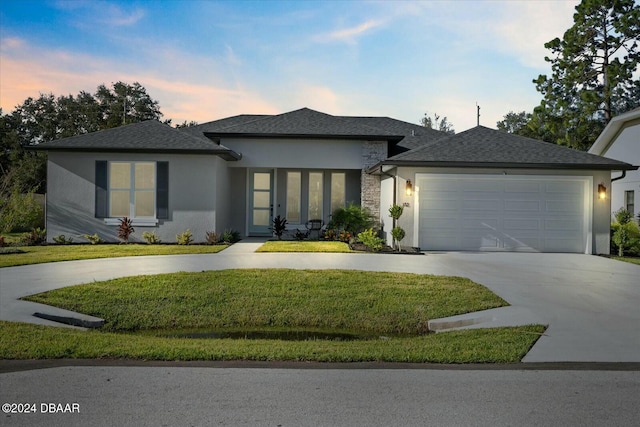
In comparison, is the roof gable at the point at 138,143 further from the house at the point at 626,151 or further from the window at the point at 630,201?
the window at the point at 630,201

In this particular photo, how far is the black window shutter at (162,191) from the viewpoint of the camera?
18.1 metres

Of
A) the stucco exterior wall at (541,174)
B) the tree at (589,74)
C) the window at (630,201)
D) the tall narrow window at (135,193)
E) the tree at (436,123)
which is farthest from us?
the tree at (436,123)

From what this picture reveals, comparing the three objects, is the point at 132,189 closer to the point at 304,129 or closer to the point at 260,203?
the point at 260,203

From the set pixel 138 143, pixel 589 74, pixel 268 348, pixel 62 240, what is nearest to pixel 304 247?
pixel 138 143

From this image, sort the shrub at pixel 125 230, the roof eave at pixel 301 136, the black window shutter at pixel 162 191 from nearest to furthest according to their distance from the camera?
the shrub at pixel 125 230 → the black window shutter at pixel 162 191 → the roof eave at pixel 301 136

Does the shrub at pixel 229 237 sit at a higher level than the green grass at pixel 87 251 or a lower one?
higher

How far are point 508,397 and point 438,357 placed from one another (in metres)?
1.42

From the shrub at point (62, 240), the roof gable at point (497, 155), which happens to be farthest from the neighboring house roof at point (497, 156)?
the shrub at point (62, 240)

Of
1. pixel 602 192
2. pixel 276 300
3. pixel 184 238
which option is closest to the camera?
pixel 276 300

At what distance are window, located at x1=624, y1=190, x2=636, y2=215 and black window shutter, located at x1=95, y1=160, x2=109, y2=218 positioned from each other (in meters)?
20.0

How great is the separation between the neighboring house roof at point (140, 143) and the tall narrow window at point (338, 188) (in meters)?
3.94

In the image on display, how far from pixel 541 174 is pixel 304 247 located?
286 inches

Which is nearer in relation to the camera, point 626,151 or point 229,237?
point 229,237

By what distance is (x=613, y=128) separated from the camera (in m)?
24.7
